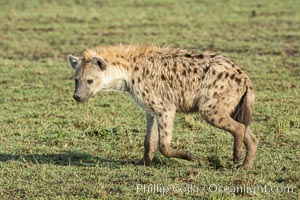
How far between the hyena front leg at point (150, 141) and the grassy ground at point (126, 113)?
0.37 ft

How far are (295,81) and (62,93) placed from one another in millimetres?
2767

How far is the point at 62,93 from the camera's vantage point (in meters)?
8.94

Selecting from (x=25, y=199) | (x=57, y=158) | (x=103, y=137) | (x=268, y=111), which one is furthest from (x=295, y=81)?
(x=25, y=199)

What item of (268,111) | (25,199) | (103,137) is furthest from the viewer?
(268,111)

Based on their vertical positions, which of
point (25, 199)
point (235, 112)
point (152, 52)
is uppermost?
point (152, 52)

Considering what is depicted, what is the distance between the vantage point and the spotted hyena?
5730mm

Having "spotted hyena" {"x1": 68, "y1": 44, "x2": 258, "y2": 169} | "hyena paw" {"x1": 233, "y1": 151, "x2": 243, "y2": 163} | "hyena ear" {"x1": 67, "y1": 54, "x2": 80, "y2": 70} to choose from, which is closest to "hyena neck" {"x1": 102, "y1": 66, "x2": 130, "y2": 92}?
"spotted hyena" {"x1": 68, "y1": 44, "x2": 258, "y2": 169}

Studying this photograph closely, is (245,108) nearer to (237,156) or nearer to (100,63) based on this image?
(237,156)

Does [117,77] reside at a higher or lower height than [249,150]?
higher

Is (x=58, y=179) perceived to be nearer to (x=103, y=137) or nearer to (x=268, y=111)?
(x=103, y=137)

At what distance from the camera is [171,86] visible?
5.91 m

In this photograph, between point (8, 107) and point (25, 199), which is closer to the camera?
point (25, 199)

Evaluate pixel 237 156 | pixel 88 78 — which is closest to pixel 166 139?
pixel 237 156

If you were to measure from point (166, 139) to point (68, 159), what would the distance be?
87cm
